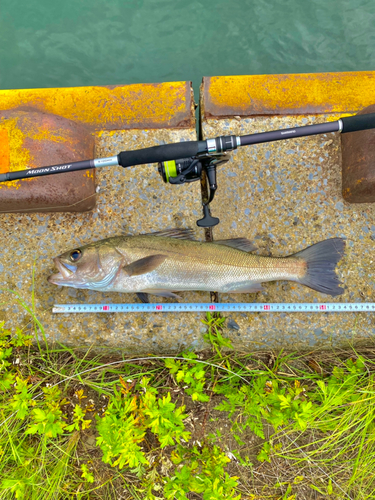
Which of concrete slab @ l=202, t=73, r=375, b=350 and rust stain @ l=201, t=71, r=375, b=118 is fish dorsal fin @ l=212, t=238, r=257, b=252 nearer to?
concrete slab @ l=202, t=73, r=375, b=350

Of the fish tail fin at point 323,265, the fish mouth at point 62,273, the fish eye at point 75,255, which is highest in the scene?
the fish eye at point 75,255

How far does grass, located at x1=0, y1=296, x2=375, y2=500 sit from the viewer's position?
287cm

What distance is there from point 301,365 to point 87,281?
230 centimetres

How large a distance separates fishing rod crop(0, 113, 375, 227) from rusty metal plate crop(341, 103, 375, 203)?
488 millimetres

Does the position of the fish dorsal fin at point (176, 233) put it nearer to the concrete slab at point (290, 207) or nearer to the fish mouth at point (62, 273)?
the concrete slab at point (290, 207)

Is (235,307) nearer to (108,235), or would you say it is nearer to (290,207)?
(290,207)

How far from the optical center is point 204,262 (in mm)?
2791

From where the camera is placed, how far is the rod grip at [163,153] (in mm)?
2377

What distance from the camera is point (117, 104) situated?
11.1 ft


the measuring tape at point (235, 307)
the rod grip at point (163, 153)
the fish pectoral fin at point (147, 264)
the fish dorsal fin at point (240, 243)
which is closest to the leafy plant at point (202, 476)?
the measuring tape at point (235, 307)

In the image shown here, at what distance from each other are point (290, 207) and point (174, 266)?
144 cm

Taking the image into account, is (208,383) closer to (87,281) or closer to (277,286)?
(277,286)

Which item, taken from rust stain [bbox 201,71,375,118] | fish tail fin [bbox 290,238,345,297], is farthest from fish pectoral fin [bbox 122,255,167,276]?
rust stain [bbox 201,71,375,118]

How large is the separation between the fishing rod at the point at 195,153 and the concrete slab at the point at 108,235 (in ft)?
2.45
